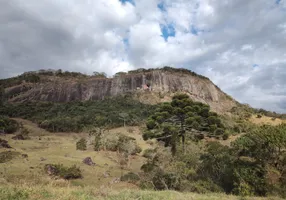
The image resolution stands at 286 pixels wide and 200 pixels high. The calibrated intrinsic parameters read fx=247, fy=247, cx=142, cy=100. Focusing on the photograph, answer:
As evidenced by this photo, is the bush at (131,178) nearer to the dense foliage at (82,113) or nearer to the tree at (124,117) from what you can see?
the dense foliage at (82,113)

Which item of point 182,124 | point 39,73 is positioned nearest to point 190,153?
point 182,124

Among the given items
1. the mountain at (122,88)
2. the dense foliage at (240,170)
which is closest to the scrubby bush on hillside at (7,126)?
the dense foliage at (240,170)

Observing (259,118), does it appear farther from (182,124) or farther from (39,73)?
(39,73)

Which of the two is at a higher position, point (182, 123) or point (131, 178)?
point (182, 123)

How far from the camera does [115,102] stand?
75.9 metres

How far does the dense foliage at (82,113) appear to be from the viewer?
2109 inches

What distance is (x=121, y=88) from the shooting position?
89125 millimetres

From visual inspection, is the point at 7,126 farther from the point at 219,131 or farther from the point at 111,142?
the point at 219,131

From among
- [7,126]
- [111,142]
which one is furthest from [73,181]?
[7,126]

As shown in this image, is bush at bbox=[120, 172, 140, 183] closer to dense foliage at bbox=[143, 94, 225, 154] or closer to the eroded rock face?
dense foliage at bbox=[143, 94, 225, 154]

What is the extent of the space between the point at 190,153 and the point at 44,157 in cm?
1511

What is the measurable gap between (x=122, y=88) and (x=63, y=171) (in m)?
69.3

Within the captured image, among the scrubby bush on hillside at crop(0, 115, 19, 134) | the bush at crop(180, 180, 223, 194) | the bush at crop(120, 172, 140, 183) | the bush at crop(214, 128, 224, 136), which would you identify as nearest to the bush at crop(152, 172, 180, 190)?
the bush at crop(180, 180, 223, 194)

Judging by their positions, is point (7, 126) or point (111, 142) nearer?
point (111, 142)
